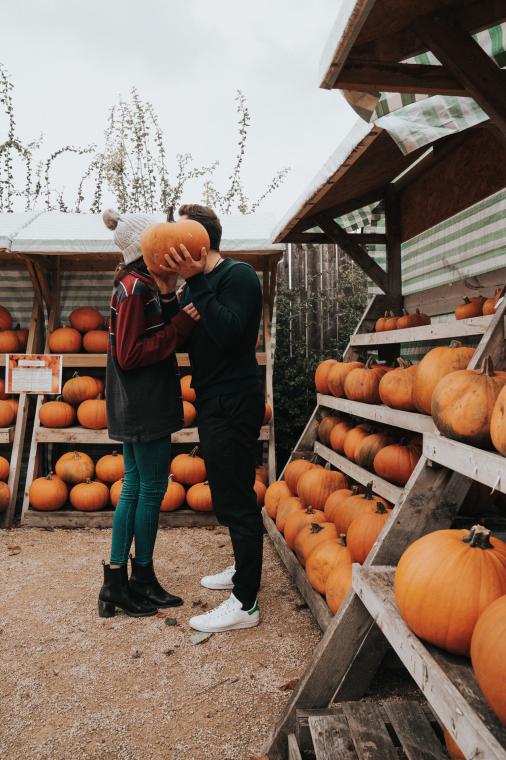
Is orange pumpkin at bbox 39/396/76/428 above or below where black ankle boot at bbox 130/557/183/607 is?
above

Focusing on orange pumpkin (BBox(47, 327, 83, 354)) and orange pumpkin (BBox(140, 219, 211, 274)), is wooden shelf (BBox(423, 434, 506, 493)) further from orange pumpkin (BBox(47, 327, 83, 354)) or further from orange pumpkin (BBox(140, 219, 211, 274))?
orange pumpkin (BBox(47, 327, 83, 354))

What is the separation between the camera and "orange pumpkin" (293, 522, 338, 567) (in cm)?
312

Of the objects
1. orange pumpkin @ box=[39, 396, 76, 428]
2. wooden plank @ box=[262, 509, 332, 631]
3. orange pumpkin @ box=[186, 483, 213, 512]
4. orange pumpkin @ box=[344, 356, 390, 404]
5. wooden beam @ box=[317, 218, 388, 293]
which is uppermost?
wooden beam @ box=[317, 218, 388, 293]

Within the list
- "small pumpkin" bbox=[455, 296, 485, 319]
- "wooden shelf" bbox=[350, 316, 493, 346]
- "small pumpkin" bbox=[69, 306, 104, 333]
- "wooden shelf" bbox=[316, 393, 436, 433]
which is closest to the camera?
"wooden shelf" bbox=[350, 316, 493, 346]

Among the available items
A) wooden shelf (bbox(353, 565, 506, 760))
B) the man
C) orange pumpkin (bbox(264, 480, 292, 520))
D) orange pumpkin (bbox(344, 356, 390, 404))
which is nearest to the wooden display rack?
orange pumpkin (bbox(264, 480, 292, 520))

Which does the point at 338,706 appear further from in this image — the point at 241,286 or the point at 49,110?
the point at 49,110

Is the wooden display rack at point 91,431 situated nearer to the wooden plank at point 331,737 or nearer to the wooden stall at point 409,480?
the wooden stall at point 409,480

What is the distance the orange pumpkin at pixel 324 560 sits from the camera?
2.80 metres

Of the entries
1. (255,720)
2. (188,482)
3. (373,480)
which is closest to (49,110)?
(188,482)

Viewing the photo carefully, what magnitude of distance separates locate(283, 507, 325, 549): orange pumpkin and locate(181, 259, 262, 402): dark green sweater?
1054 mm

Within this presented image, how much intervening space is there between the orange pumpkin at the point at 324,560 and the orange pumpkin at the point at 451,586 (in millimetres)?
1285

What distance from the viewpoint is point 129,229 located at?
2877mm

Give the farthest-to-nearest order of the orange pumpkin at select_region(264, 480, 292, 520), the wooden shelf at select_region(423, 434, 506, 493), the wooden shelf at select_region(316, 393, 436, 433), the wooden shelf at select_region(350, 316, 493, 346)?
the orange pumpkin at select_region(264, 480, 292, 520) → the wooden shelf at select_region(316, 393, 436, 433) → the wooden shelf at select_region(350, 316, 493, 346) → the wooden shelf at select_region(423, 434, 506, 493)

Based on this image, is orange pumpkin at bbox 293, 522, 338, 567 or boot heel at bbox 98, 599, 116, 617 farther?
orange pumpkin at bbox 293, 522, 338, 567
